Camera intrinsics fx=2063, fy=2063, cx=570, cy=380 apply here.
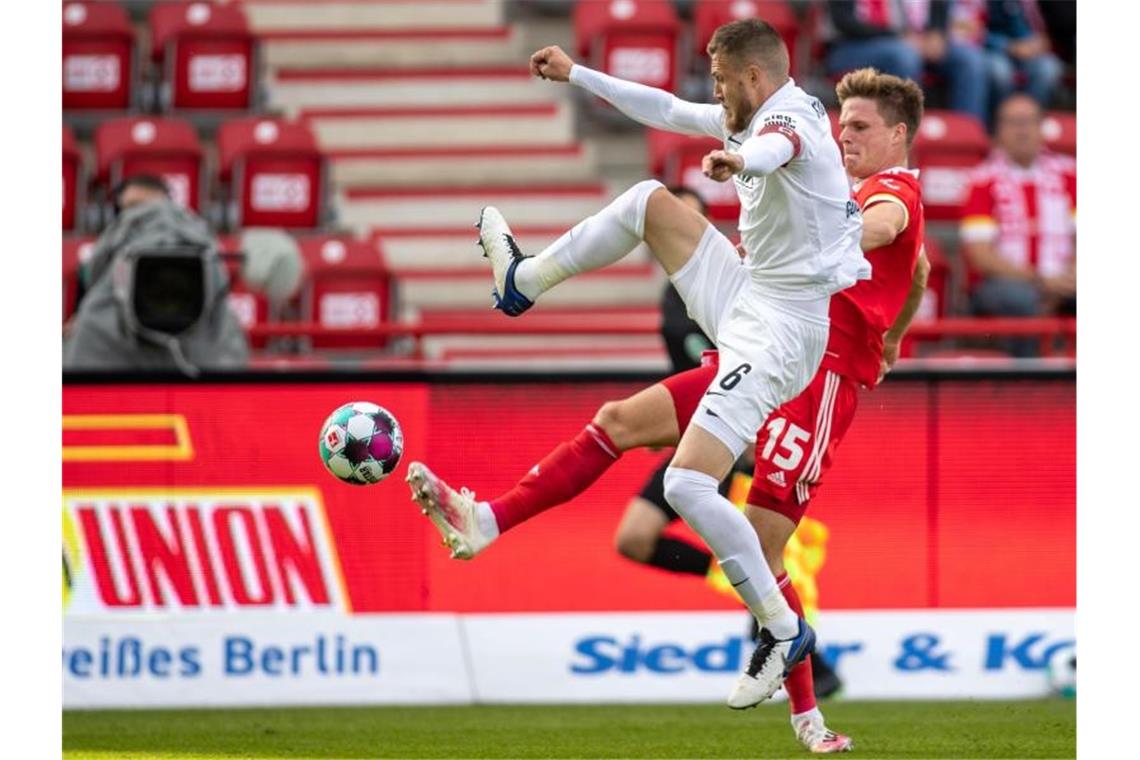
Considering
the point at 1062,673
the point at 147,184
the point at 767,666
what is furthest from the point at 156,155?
the point at 767,666

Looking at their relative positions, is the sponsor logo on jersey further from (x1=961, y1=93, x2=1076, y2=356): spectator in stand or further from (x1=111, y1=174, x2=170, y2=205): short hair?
(x1=961, y1=93, x2=1076, y2=356): spectator in stand

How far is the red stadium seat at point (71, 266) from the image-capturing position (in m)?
12.3

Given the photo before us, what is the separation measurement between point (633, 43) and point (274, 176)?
257 centimetres

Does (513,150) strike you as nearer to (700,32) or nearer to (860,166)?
(700,32)

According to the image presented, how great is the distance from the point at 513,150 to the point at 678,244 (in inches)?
303

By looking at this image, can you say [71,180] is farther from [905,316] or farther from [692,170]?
[905,316]

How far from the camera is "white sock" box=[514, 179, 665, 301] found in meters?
6.83

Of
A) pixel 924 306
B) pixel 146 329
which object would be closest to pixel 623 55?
pixel 924 306

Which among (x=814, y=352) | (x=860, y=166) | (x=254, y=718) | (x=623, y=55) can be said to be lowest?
(x=254, y=718)

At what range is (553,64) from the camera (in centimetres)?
683

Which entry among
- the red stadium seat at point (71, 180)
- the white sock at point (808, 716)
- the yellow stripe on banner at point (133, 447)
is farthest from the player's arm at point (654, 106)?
the red stadium seat at point (71, 180)

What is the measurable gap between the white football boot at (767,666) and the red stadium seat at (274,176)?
735 centimetres

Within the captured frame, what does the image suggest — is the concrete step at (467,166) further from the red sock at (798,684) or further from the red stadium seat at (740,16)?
the red sock at (798,684)

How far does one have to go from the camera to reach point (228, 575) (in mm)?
9781
